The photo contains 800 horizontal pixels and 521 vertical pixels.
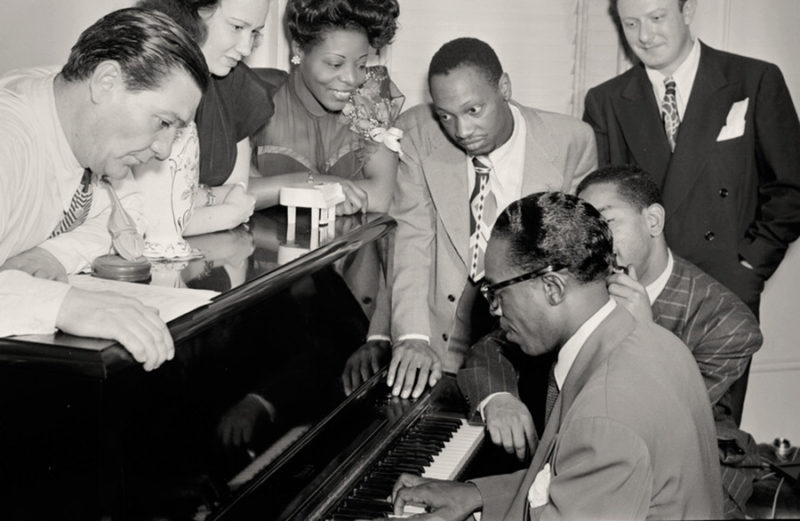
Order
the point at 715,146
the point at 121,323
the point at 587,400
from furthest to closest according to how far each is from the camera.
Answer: the point at 715,146, the point at 587,400, the point at 121,323

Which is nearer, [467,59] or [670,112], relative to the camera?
[467,59]

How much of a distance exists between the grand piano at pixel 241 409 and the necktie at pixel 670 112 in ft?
5.79

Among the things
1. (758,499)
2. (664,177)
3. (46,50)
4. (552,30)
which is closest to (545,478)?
(758,499)

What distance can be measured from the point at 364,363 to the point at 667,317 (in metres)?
1.04

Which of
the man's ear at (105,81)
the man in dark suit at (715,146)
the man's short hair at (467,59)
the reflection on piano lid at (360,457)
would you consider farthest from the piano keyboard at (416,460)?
the man in dark suit at (715,146)

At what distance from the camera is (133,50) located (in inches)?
81.2

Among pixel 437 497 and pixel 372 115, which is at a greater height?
pixel 372 115

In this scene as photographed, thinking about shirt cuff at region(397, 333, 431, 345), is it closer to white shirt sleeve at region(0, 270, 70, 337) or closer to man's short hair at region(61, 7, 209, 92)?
man's short hair at region(61, 7, 209, 92)

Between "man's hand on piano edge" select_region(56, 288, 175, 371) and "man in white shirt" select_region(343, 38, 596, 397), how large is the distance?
1.88m

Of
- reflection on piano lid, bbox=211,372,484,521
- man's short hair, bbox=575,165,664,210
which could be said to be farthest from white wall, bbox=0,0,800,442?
reflection on piano lid, bbox=211,372,484,521

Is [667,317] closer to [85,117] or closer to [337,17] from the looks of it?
[337,17]

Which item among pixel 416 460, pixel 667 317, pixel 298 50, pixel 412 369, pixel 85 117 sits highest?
pixel 298 50

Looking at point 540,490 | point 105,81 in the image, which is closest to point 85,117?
point 105,81

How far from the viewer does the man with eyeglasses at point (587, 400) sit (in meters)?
2.11
